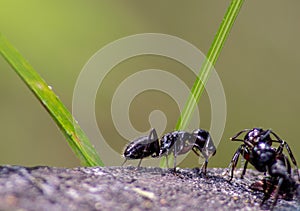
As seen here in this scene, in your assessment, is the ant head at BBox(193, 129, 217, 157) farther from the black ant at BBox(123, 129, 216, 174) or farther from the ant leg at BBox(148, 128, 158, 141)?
the ant leg at BBox(148, 128, 158, 141)

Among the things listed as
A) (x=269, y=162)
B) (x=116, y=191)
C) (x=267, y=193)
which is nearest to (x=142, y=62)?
(x=269, y=162)

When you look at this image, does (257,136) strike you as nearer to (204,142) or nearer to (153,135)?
(204,142)

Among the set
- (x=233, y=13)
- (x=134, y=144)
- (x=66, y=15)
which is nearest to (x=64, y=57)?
(x=66, y=15)

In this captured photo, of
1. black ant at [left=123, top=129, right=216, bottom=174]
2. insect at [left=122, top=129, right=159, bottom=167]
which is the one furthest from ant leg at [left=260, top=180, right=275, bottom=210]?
insect at [left=122, top=129, right=159, bottom=167]

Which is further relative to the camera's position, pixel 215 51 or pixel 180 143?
Answer: pixel 180 143

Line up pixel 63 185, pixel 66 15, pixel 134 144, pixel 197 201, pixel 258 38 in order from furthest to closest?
pixel 258 38 < pixel 66 15 < pixel 134 144 < pixel 197 201 < pixel 63 185

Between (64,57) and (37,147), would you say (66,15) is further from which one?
(37,147)
